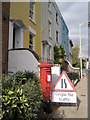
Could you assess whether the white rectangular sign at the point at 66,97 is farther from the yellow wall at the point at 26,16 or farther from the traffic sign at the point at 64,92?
the yellow wall at the point at 26,16

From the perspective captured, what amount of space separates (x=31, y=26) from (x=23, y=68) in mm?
5390

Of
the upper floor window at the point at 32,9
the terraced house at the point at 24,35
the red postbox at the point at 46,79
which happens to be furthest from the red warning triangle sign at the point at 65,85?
the upper floor window at the point at 32,9

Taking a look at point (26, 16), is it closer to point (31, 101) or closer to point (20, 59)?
point (20, 59)

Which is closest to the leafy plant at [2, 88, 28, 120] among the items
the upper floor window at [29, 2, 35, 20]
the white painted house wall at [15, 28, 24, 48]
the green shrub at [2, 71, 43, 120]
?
the green shrub at [2, 71, 43, 120]

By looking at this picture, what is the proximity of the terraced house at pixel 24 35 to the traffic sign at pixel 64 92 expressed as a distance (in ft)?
6.72

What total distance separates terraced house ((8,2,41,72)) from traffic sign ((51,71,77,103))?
205cm

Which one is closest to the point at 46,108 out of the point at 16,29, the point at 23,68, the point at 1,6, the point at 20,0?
the point at 23,68

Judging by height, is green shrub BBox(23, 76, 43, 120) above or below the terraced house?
below

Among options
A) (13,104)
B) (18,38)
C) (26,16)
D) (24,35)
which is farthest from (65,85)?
(26,16)

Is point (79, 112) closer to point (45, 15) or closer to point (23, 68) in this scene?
point (23, 68)

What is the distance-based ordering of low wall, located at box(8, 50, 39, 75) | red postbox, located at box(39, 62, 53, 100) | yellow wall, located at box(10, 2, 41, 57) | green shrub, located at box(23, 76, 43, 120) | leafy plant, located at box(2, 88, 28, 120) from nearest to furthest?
leafy plant, located at box(2, 88, 28, 120) → green shrub, located at box(23, 76, 43, 120) → red postbox, located at box(39, 62, 53, 100) → low wall, located at box(8, 50, 39, 75) → yellow wall, located at box(10, 2, 41, 57)

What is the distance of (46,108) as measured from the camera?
5094 mm

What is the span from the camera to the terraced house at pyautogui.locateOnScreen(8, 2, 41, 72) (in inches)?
293

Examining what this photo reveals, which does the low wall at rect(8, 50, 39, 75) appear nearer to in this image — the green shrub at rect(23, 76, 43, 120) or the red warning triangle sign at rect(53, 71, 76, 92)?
the red warning triangle sign at rect(53, 71, 76, 92)
